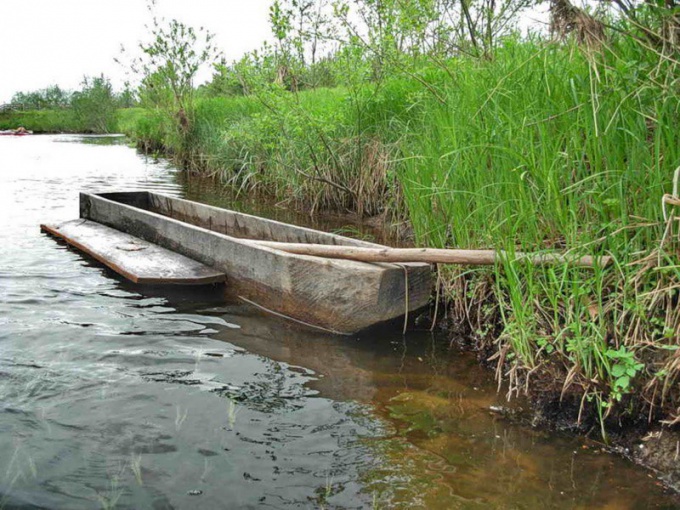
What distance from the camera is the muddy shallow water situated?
2326mm

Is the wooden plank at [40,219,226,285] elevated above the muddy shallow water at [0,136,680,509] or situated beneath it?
elevated above

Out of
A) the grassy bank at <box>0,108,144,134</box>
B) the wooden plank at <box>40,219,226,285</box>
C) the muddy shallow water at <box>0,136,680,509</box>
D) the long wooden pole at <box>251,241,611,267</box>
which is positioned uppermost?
the grassy bank at <box>0,108,144,134</box>

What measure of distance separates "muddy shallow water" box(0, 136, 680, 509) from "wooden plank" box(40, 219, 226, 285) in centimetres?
25

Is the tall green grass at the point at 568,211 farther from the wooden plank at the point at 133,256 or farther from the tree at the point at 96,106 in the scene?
the tree at the point at 96,106

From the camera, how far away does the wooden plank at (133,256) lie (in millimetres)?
4875

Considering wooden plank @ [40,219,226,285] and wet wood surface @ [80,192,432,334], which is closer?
wet wood surface @ [80,192,432,334]

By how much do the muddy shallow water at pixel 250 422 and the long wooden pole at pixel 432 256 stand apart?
54 centimetres

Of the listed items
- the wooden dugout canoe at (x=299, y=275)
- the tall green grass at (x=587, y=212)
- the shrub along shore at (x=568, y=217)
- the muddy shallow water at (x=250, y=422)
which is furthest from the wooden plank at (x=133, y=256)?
the tall green grass at (x=587, y=212)

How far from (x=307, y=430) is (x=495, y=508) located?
940 millimetres

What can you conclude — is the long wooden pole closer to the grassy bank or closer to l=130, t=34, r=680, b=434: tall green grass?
l=130, t=34, r=680, b=434: tall green grass

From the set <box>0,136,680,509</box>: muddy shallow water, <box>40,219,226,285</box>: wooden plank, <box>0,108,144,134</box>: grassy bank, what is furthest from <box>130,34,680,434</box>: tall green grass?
<box>0,108,144,134</box>: grassy bank

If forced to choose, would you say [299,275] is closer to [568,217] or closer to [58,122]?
[568,217]

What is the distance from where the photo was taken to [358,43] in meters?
6.06

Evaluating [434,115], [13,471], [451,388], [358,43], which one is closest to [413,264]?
[451,388]
